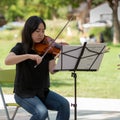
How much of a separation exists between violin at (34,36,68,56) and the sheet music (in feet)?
0.40

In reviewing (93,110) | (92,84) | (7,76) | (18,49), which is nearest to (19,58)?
(18,49)

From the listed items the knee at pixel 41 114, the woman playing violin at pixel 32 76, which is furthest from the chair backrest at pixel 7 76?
the knee at pixel 41 114

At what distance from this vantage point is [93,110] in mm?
9250

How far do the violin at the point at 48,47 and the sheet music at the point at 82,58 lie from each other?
12 cm

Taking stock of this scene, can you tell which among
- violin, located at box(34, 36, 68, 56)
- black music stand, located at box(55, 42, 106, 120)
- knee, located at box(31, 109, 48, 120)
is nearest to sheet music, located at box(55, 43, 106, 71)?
black music stand, located at box(55, 42, 106, 120)

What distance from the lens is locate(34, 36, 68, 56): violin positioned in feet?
19.0

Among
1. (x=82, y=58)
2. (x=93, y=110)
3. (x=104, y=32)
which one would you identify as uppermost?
(x=82, y=58)

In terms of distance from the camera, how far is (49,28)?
40.0 metres

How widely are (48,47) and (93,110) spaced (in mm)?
3623

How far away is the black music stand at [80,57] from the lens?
5809 millimetres

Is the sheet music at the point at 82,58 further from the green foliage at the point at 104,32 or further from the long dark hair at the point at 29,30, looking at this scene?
the green foliage at the point at 104,32

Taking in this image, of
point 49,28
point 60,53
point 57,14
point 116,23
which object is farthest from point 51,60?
point 57,14

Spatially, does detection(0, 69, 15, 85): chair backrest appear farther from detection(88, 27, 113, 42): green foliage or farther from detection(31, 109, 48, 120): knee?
detection(88, 27, 113, 42): green foliage

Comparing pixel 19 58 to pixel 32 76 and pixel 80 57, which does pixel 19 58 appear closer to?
pixel 32 76
